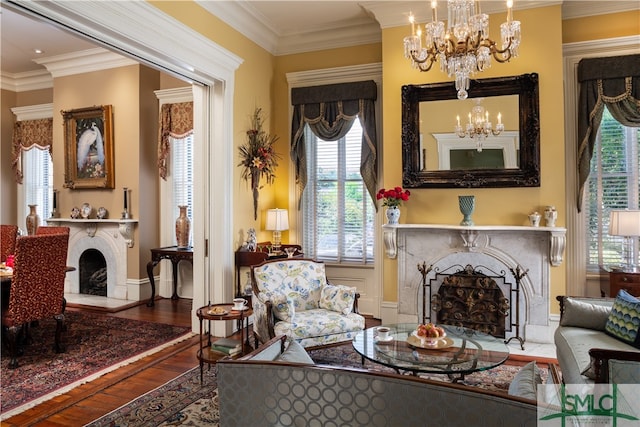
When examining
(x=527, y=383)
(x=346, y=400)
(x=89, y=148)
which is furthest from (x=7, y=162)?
(x=527, y=383)

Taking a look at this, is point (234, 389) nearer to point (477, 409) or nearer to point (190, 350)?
point (477, 409)

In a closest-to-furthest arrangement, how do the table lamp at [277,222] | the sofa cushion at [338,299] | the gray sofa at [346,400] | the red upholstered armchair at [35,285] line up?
1. the gray sofa at [346,400]
2. the red upholstered armchair at [35,285]
3. the sofa cushion at [338,299]
4. the table lamp at [277,222]

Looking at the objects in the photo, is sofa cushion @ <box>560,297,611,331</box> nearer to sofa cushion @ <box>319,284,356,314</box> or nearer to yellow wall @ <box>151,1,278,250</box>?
sofa cushion @ <box>319,284,356,314</box>

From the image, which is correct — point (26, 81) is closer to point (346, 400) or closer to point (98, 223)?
point (98, 223)

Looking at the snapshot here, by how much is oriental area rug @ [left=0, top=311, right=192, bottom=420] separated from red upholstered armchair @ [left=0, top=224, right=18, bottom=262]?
3.35ft

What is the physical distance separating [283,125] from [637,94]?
13.1 feet

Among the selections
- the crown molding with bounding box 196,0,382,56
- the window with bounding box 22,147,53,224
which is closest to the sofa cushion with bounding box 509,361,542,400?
the crown molding with bounding box 196,0,382,56

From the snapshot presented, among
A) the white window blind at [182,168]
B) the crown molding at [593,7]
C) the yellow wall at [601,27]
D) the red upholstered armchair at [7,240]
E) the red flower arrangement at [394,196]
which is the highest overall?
the crown molding at [593,7]

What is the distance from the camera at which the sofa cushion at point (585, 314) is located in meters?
3.04

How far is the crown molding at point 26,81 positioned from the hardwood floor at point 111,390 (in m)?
5.81

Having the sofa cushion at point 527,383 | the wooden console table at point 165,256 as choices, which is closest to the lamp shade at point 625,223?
the sofa cushion at point 527,383

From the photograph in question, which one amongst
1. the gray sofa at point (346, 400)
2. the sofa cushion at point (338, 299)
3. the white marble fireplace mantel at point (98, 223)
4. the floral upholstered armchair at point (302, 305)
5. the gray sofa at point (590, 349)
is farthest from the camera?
the white marble fireplace mantel at point (98, 223)

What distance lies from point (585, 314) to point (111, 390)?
3.68m

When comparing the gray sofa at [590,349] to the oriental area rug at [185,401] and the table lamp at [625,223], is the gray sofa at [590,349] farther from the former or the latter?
the table lamp at [625,223]
